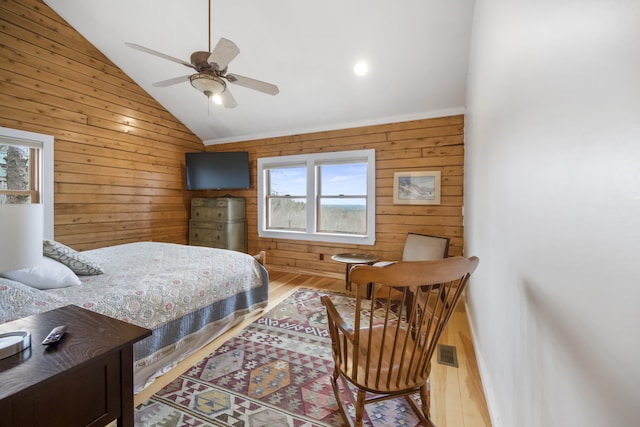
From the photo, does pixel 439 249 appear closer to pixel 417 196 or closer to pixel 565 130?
pixel 417 196

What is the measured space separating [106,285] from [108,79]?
11.3 ft

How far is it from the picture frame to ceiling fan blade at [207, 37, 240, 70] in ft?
8.49

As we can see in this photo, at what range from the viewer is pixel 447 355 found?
2102 mm

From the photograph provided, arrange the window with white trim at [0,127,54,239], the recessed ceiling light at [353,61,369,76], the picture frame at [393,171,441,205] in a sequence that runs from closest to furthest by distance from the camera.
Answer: the window with white trim at [0,127,54,239] → the recessed ceiling light at [353,61,369,76] → the picture frame at [393,171,441,205]

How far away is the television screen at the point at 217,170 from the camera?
471cm

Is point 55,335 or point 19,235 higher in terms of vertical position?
point 19,235

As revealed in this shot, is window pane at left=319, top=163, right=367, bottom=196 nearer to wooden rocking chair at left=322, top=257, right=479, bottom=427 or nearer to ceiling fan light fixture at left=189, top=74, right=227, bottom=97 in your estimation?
ceiling fan light fixture at left=189, top=74, right=227, bottom=97

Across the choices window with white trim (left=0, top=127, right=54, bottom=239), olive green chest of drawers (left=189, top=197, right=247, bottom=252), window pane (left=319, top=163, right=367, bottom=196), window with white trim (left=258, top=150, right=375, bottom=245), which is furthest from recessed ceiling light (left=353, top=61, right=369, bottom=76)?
window with white trim (left=0, top=127, right=54, bottom=239)

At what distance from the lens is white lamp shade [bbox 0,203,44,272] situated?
0.78 m

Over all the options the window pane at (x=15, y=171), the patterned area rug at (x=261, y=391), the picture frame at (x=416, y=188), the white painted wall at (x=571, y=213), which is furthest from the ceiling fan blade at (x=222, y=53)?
the window pane at (x=15, y=171)

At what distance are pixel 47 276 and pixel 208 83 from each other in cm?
165

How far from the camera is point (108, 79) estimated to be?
148 inches

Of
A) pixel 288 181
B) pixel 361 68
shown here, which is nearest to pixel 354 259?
pixel 288 181

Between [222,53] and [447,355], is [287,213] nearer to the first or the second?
[222,53]
